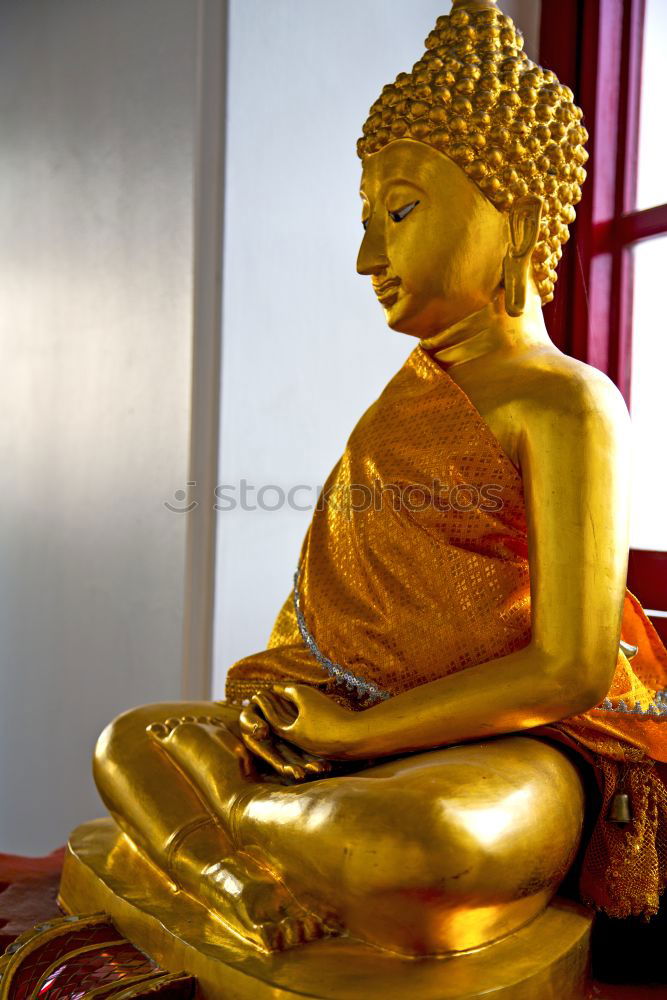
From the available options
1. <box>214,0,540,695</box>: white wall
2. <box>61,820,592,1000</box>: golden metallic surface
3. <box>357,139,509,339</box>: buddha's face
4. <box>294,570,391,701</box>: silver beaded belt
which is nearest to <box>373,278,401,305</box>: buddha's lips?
<box>357,139,509,339</box>: buddha's face

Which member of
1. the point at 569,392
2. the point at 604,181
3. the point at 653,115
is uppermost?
the point at 653,115

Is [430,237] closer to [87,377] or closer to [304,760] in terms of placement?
[304,760]

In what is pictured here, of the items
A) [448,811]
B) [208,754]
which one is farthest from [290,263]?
[448,811]

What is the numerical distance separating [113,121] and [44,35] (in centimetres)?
39

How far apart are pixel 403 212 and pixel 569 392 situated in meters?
0.30

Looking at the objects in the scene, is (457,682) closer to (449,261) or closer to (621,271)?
(449,261)

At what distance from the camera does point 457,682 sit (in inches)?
43.7

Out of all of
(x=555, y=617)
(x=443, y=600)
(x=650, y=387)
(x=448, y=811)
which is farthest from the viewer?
(x=650, y=387)

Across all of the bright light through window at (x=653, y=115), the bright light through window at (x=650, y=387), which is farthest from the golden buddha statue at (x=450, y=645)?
the bright light through window at (x=653, y=115)

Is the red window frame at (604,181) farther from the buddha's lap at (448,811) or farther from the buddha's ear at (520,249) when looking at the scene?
the buddha's lap at (448,811)

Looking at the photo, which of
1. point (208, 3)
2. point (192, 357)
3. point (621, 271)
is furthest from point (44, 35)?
point (621, 271)

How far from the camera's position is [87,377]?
2.29 m

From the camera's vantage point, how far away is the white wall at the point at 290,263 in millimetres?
1874

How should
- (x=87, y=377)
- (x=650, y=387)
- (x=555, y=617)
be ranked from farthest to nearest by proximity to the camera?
(x=87, y=377), (x=650, y=387), (x=555, y=617)
